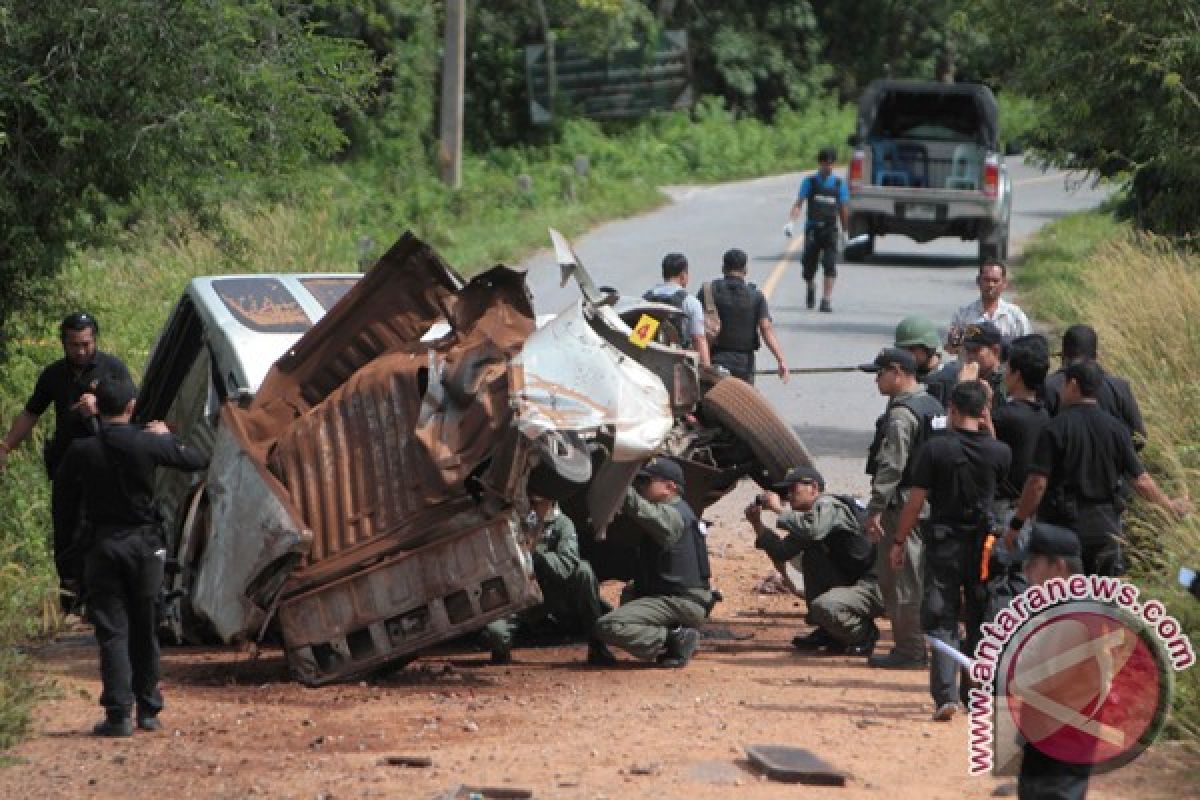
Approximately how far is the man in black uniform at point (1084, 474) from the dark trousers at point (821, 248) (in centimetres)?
1339

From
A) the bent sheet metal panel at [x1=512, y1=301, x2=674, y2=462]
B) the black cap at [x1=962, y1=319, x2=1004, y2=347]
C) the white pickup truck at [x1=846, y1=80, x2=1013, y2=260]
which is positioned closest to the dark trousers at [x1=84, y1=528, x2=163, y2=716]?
the bent sheet metal panel at [x1=512, y1=301, x2=674, y2=462]

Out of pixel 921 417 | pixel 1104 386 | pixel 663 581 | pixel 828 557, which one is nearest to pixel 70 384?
pixel 663 581

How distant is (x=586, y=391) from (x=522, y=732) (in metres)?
1.62

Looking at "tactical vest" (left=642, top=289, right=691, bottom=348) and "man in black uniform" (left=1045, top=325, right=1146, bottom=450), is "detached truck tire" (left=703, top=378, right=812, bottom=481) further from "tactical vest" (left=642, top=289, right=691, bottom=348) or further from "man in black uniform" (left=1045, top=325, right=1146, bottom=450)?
"tactical vest" (left=642, top=289, right=691, bottom=348)

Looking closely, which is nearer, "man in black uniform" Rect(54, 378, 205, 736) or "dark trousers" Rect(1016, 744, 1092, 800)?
"dark trousers" Rect(1016, 744, 1092, 800)

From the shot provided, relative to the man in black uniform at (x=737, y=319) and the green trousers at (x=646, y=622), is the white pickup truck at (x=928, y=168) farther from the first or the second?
the green trousers at (x=646, y=622)

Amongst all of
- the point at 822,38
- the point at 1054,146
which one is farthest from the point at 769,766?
the point at 822,38

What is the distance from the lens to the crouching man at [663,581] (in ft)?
33.1

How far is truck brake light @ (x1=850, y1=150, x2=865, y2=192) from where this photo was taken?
28.3 metres

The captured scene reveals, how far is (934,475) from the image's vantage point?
936 cm

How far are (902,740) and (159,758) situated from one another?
9.76ft

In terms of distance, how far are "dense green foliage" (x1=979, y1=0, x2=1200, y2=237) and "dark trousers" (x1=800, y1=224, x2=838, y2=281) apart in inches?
203

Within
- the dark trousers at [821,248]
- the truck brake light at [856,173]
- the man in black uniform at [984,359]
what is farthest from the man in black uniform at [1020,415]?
the truck brake light at [856,173]

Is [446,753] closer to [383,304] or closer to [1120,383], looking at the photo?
[383,304]
